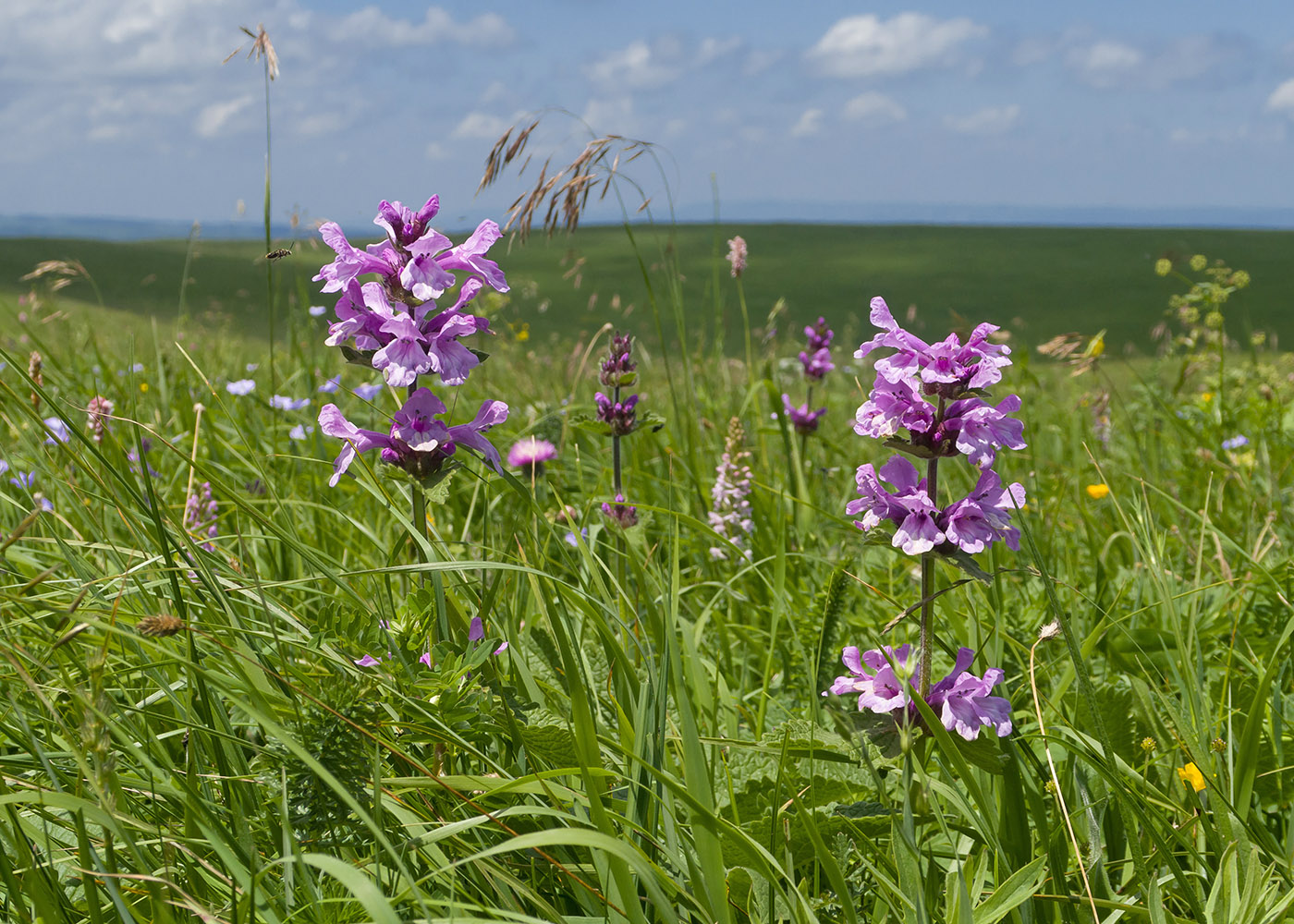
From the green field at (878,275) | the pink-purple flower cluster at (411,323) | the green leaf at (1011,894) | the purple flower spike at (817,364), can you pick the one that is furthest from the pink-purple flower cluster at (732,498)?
the green field at (878,275)

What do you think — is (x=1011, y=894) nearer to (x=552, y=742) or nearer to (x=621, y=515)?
(x=552, y=742)

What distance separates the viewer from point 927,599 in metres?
1.30

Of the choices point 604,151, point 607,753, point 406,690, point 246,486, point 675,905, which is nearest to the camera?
point 675,905

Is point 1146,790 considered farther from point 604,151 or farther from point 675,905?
point 604,151

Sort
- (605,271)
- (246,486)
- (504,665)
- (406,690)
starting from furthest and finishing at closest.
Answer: (605,271)
(246,486)
(504,665)
(406,690)

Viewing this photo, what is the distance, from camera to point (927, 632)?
1.34 m

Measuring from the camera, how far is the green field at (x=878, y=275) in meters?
27.7

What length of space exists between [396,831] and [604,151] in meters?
1.63

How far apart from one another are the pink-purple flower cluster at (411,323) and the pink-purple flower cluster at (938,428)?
623 millimetres

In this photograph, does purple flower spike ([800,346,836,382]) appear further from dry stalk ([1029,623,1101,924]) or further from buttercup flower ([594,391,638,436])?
dry stalk ([1029,623,1101,924])

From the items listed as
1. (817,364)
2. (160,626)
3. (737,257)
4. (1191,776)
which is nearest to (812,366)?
(817,364)

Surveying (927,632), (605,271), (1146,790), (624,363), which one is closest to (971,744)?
(927,632)

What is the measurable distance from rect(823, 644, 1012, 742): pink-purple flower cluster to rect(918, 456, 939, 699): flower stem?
2 cm

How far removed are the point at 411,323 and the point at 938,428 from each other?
33.5 inches
